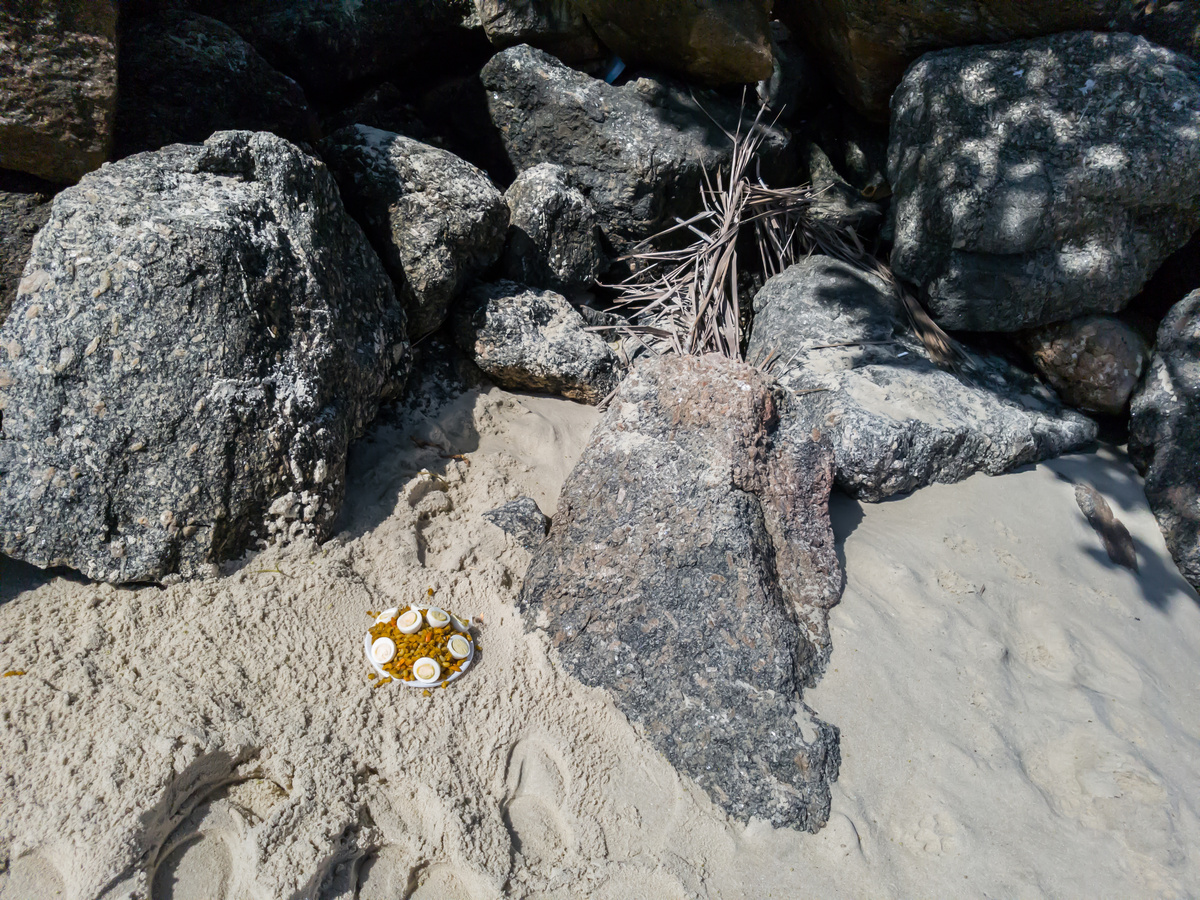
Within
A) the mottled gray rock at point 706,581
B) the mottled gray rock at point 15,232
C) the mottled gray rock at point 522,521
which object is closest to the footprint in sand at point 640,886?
the mottled gray rock at point 706,581

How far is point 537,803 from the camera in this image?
195 centimetres

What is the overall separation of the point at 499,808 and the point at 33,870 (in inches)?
39.8

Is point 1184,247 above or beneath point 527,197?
above

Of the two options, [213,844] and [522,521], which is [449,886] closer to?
[213,844]

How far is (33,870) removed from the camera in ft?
5.06

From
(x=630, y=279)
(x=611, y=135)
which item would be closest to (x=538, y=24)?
(x=611, y=135)

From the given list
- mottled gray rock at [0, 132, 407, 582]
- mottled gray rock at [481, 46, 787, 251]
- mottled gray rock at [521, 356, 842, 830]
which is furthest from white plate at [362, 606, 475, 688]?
mottled gray rock at [481, 46, 787, 251]

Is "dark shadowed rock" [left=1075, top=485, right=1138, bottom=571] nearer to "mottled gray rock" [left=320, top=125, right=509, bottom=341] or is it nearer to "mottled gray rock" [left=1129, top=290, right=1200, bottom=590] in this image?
"mottled gray rock" [left=1129, top=290, right=1200, bottom=590]

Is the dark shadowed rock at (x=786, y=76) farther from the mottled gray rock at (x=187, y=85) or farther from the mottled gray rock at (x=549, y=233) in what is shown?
the mottled gray rock at (x=187, y=85)

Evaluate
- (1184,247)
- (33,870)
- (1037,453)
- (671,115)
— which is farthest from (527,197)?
(1184,247)

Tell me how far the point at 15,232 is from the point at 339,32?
191cm

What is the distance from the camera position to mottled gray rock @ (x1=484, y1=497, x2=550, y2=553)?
2.50 meters

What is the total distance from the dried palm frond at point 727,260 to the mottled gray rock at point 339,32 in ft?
5.16

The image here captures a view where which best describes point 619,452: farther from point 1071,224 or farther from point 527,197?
point 1071,224
